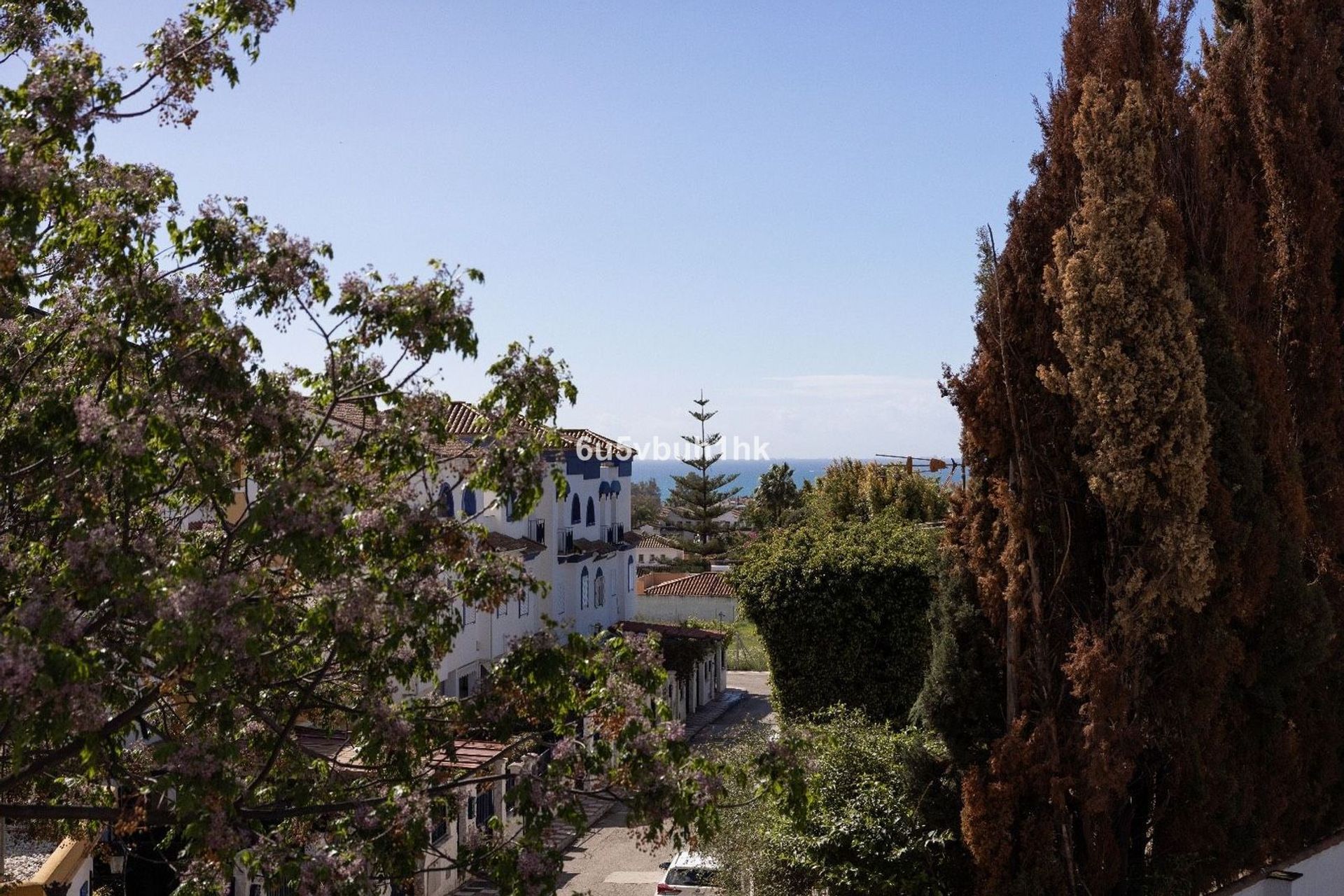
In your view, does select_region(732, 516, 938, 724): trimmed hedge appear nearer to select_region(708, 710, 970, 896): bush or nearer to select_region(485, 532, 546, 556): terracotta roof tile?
select_region(485, 532, 546, 556): terracotta roof tile

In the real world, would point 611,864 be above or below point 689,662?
below

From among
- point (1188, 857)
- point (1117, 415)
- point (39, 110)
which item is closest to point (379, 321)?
point (39, 110)

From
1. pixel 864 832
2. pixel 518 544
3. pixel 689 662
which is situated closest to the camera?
pixel 864 832

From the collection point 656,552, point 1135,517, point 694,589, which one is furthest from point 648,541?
point 1135,517

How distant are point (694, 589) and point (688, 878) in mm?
38260

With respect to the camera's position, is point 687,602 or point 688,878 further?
point 687,602

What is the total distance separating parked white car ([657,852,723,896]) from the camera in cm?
1575

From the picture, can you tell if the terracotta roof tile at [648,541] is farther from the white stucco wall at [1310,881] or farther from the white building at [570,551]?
the white stucco wall at [1310,881]

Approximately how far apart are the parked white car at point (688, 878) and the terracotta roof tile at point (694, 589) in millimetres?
36958

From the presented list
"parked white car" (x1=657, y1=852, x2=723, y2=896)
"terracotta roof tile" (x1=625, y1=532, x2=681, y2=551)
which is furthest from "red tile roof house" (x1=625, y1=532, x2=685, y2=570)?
"parked white car" (x1=657, y1=852, x2=723, y2=896)

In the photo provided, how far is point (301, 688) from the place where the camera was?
21.5 ft

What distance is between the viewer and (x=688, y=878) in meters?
17.0

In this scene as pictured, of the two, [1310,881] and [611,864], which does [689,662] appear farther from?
[1310,881]

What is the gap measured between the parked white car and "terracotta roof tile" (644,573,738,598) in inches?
1455
